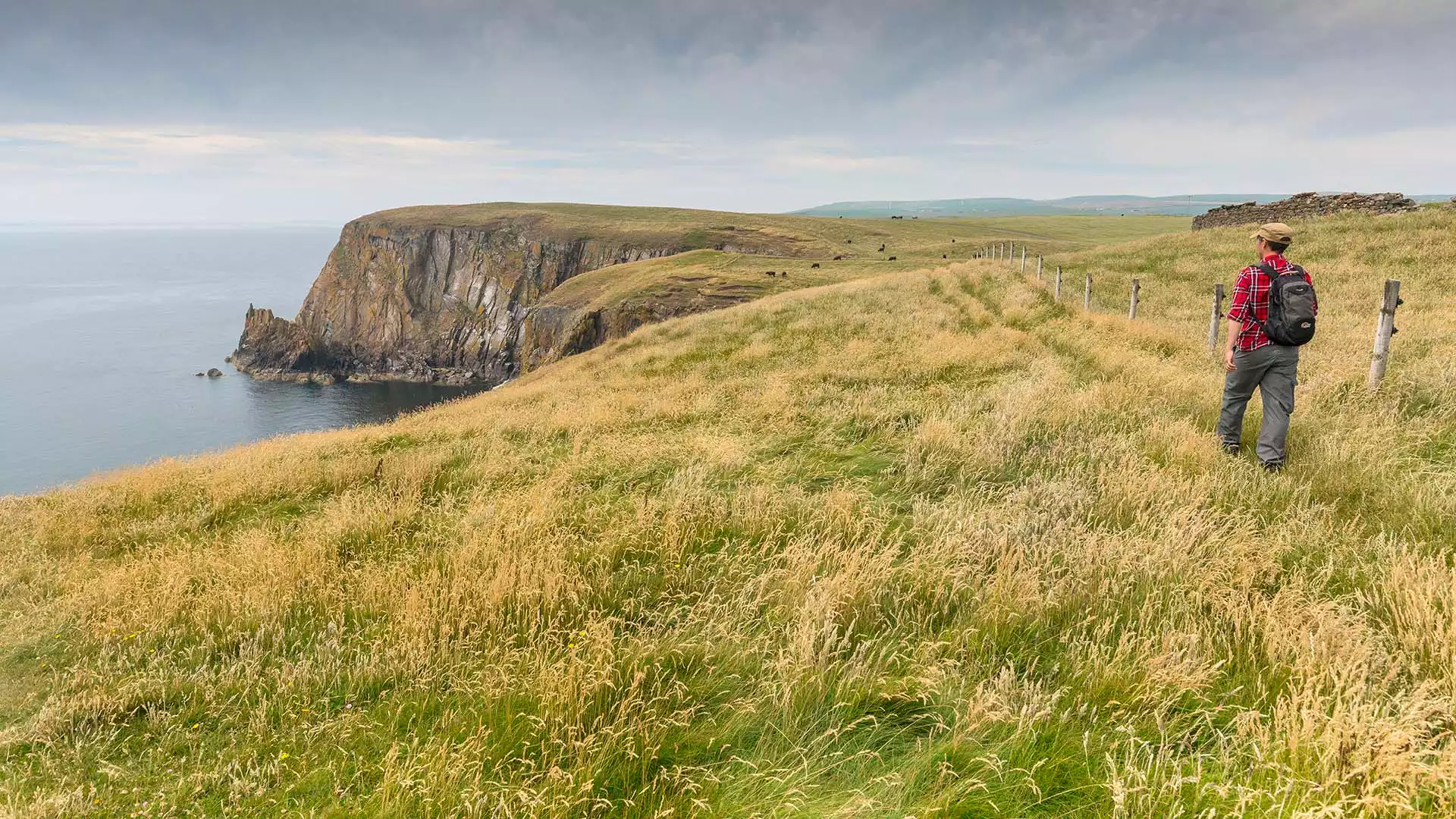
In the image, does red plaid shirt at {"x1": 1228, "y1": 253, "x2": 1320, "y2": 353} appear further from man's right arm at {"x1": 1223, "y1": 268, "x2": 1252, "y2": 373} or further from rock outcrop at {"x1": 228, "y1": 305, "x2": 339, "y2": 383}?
rock outcrop at {"x1": 228, "y1": 305, "x2": 339, "y2": 383}

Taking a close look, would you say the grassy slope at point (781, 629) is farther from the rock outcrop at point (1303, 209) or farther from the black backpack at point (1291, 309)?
the rock outcrop at point (1303, 209)

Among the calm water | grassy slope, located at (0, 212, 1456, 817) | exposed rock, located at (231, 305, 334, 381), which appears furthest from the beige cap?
exposed rock, located at (231, 305, 334, 381)

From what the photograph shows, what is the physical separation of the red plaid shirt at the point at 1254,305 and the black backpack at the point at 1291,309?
0.05m

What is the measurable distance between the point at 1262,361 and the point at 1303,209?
5087 cm

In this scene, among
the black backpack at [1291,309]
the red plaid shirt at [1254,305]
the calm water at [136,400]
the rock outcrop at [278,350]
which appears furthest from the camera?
the rock outcrop at [278,350]

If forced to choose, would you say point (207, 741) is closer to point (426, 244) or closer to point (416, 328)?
point (416, 328)

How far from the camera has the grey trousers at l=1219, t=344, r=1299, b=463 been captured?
6453mm

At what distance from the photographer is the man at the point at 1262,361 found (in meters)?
6.49

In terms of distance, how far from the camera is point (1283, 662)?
128 inches

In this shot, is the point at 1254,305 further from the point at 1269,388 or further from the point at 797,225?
the point at 797,225

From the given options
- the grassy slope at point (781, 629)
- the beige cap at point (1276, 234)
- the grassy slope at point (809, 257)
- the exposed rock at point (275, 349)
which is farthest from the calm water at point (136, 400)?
the beige cap at point (1276, 234)

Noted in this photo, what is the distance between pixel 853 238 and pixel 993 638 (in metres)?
88.2

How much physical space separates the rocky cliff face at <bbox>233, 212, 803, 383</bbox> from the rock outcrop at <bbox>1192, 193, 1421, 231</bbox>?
165 ft

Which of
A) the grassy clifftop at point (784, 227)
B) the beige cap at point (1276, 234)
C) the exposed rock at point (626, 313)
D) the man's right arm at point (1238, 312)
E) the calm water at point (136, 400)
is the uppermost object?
the grassy clifftop at point (784, 227)
